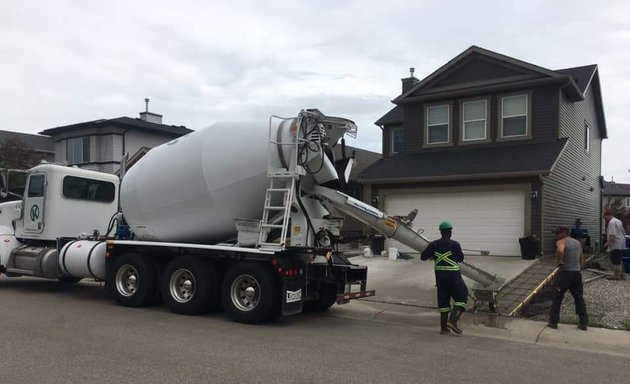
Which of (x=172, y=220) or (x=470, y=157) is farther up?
(x=470, y=157)

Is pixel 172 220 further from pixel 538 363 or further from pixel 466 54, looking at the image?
pixel 466 54

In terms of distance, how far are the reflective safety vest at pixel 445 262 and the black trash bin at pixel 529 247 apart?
7.93 meters

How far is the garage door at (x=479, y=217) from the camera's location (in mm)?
16609

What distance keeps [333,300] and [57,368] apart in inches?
207

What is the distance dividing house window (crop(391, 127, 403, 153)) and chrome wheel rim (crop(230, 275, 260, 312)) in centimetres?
1698

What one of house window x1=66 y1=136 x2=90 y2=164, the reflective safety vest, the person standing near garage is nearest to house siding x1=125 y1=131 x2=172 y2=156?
house window x1=66 y1=136 x2=90 y2=164

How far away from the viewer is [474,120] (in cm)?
1883

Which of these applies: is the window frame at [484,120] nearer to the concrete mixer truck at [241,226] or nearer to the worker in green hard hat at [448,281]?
the concrete mixer truck at [241,226]

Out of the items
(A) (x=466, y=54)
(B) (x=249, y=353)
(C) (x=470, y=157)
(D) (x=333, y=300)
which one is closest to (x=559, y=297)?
(D) (x=333, y=300)

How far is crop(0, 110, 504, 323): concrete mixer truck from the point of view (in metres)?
8.87

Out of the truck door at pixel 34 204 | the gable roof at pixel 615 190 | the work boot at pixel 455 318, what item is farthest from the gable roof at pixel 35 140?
the gable roof at pixel 615 190

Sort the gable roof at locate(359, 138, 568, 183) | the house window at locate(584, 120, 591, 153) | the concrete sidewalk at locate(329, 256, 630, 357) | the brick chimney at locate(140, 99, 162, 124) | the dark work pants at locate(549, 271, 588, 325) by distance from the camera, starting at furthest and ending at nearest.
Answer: the brick chimney at locate(140, 99, 162, 124) → the house window at locate(584, 120, 591, 153) → the gable roof at locate(359, 138, 568, 183) → the dark work pants at locate(549, 271, 588, 325) → the concrete sidewalk at locate(329, 256, 630, 357)

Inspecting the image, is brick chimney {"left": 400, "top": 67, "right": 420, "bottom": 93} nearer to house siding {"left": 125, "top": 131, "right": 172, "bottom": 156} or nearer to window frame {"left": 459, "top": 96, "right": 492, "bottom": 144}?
window frame {"left": 459, "top": 96, "right": 492, "bottom": 144}

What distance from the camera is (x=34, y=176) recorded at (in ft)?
40.4
